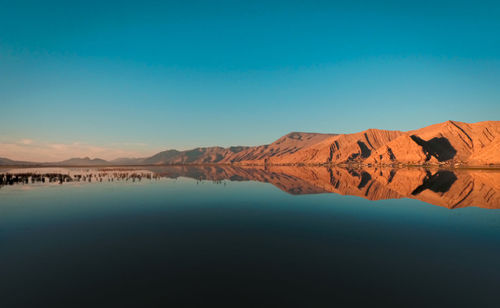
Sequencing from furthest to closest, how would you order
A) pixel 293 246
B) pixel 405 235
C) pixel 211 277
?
pixel 405 235 → pixel 293 246 → pixel 211 277

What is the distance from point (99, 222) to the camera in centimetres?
1620

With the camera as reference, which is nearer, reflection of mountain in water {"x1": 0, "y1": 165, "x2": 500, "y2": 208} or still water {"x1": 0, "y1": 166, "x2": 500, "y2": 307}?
still water {"x1": 0, "y1": 166, "x2": 500, "y2": 307}

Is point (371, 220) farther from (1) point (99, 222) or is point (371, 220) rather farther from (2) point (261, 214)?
(1) point (99, 222)

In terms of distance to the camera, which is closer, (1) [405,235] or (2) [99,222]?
(1) [405,235]

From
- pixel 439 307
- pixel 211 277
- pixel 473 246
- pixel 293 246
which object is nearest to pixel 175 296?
pixel 211 277

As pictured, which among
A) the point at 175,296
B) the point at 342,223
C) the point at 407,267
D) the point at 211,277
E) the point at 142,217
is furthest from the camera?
the point at 142,217

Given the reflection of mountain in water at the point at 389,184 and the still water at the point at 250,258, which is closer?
the still water at the point at 250,258

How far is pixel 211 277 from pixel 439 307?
667 centimetres

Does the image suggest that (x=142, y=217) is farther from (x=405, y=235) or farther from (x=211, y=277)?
(x=405, y=235)

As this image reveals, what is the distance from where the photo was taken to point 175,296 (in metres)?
6.88

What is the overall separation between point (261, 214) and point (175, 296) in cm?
1202

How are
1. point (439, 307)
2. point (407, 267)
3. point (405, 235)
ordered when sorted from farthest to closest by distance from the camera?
point (405, 235) → point (407, 267) → point (439, 307)

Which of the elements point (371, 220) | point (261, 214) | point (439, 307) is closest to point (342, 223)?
point (371, 220)

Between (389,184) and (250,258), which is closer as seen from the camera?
(250,258)
